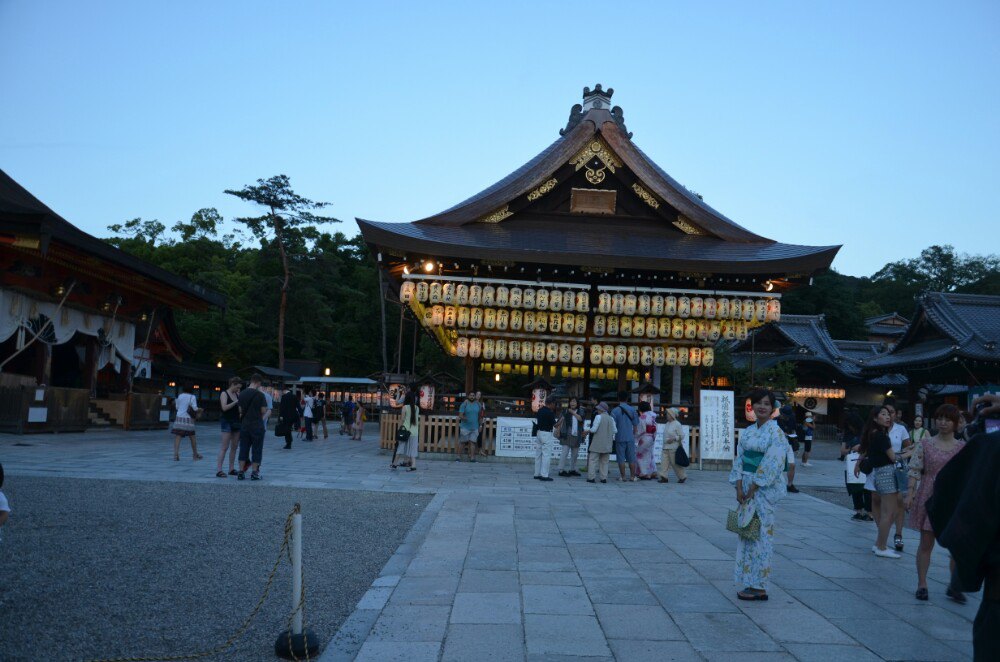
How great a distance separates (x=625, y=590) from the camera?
5773 mm

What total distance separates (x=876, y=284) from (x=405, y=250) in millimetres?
68105

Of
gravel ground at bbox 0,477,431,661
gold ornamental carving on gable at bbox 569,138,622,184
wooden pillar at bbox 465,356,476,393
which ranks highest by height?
gold ornamental carving on gable at bbox 569,138,622,184

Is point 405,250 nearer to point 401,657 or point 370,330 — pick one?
point 401,657

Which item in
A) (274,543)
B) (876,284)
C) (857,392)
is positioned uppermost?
(876,284)

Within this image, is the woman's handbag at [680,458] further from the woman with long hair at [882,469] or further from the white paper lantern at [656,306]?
the woman with long hair at [882,469]

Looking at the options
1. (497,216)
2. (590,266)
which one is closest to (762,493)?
(590,266)

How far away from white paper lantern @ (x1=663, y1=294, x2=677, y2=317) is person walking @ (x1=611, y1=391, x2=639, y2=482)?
18.1 ft

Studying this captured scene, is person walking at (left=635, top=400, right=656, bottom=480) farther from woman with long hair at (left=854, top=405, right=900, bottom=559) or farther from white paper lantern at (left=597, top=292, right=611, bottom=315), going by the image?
woman with long hair at (left=854, top=405, right=900, bottom=559)

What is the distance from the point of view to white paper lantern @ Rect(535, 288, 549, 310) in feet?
62.7

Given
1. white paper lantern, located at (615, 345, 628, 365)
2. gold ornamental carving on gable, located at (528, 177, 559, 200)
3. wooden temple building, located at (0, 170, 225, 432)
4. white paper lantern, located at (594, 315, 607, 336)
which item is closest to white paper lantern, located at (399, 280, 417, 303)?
gold ornamental carving on gable, located at (528, 177, 559, 200)

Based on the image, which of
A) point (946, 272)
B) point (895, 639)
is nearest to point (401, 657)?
point (895, 639)

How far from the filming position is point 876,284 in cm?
7269

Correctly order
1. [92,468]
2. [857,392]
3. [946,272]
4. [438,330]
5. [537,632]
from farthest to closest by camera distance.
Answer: [946,272]
[857,392]
[438,330]
[92,468]
[537,632]

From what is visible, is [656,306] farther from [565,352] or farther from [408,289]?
[408,289]
